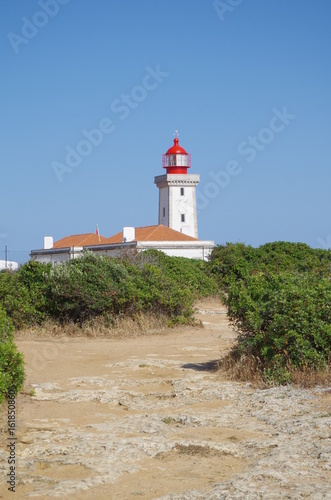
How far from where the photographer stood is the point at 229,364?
1109 cm

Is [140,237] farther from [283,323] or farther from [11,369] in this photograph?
[11,369]

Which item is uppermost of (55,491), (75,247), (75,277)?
(75,247)

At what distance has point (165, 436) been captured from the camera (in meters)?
7.66

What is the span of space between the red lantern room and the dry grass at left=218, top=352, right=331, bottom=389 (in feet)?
173

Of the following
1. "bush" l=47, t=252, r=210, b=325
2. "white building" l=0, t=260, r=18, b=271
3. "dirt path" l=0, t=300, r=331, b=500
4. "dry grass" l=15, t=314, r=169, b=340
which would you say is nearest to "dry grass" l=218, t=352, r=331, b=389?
"dirt path" l=0, t=300, r=331, b=500

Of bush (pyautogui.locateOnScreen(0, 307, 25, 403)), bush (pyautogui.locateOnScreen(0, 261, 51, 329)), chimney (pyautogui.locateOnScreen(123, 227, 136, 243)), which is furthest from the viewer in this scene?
chimney (pyautogui.locateOnScreen(123, 227, 136, 243))

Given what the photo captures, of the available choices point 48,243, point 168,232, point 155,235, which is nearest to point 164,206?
point 48,243

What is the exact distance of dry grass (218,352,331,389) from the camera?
9594 mm

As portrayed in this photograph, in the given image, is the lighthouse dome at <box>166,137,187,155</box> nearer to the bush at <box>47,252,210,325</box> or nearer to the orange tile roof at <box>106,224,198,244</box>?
the orange tile roof at <box>106,224,198,244</box>

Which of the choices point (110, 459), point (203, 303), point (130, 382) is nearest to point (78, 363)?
point (130, 382)

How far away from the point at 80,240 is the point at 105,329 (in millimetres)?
40782

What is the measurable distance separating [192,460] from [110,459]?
29.7 inches

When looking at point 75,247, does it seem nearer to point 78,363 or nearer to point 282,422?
point 78,363

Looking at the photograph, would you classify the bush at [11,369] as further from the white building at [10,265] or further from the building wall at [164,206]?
the building wall at [164,206]
